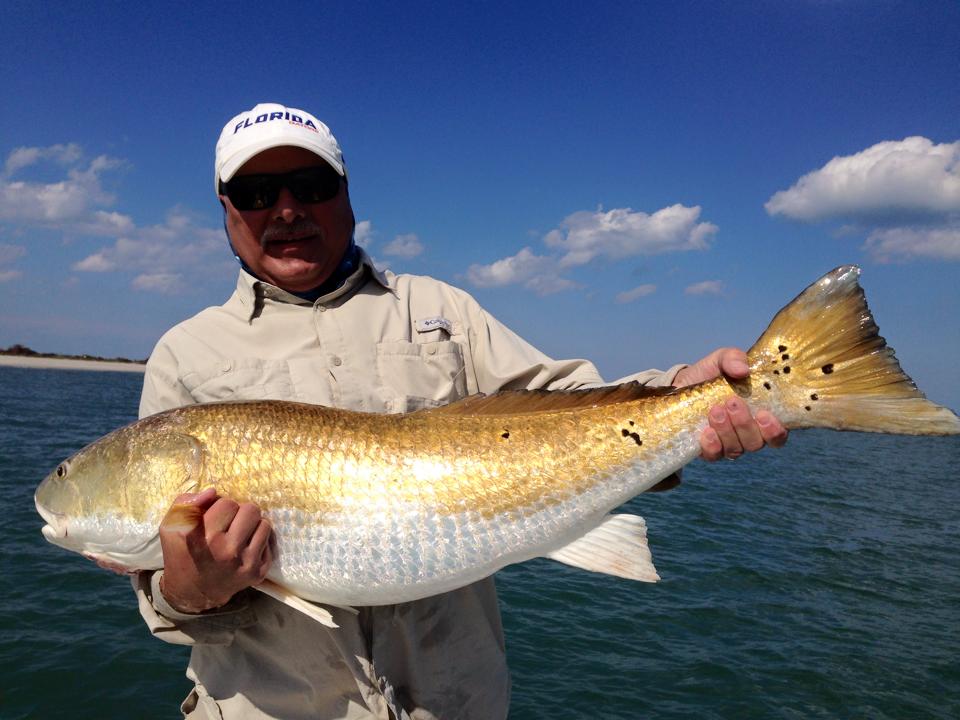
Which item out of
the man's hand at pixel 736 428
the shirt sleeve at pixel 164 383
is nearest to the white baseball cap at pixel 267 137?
the shirt sleeve at pixel 164 383

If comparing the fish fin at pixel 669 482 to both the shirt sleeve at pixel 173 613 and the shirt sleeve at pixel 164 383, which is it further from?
the shirt sleeve at pixel 164 383

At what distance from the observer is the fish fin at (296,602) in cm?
251

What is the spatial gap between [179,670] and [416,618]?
225 inches

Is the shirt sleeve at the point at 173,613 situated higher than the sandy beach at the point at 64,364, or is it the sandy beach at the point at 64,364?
the sandy beach at the point at 64,364

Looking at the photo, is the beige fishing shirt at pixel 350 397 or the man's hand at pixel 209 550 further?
the beige fishing shirt at pixel 350 397

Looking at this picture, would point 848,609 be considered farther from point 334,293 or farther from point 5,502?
point 5,502

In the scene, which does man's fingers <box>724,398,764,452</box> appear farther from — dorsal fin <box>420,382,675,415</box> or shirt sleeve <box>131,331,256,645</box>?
shirt sleeve <box>131,331,256,645</box>

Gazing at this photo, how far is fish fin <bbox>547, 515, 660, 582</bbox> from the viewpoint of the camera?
9.20ft

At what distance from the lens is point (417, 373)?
310 centimetres

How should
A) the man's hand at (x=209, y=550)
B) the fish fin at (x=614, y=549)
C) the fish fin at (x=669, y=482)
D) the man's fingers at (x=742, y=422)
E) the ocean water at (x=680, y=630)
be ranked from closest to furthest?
the man's hand at (x=209, y=550)
the man's fingers at (x=742, y=422)
the fish fin at (x=614, y=549)
the fish fin at (x=669, y=482)
the ocean water at (x=680, y=630)

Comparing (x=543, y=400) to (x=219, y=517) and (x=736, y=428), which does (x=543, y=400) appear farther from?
(x=219, y=517)

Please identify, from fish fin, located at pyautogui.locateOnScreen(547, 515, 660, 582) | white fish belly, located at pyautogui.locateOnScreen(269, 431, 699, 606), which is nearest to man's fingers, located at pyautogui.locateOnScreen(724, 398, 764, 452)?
fish fin, located at pyautogui.locateOnScreen(547, 515, 660, 582)

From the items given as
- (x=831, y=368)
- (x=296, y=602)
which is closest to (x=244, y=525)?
(x=296, y=602)

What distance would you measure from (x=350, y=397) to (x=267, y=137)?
1289 mm
